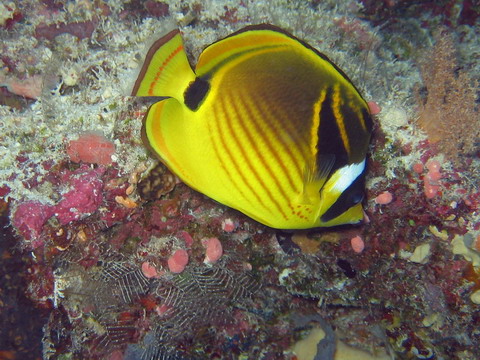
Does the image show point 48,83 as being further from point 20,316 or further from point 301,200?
point 301,200

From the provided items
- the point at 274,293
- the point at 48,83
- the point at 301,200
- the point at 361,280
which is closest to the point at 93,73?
the point at 48,83

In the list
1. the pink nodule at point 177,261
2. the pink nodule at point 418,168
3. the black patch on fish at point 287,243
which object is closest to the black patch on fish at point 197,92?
the pink nodule at point 177,261

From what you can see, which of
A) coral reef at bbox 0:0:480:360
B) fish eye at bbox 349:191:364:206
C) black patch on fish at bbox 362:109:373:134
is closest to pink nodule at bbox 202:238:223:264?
coral reef at bbox 0:0:480:360

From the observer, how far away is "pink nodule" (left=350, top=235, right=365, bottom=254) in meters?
2.18

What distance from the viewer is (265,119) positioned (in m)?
1.39

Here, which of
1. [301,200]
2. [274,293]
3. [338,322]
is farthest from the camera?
[338,322]

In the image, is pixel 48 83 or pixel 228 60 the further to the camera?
pixel 48 83

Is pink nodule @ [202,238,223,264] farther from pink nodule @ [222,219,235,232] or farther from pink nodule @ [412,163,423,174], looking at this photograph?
pink nodule @ [412,163,423,174]

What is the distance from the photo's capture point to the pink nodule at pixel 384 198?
82.4 inches

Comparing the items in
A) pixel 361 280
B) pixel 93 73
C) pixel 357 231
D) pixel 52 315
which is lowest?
pixel 361 280

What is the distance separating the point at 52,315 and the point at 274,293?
5.03 feet

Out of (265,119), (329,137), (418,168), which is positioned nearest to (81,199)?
(265,119)

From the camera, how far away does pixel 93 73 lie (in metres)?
2.33

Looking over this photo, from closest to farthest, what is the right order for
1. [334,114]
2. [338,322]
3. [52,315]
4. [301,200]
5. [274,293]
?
[334,114], [301,200], [52,315], [274,293], [338,322]
